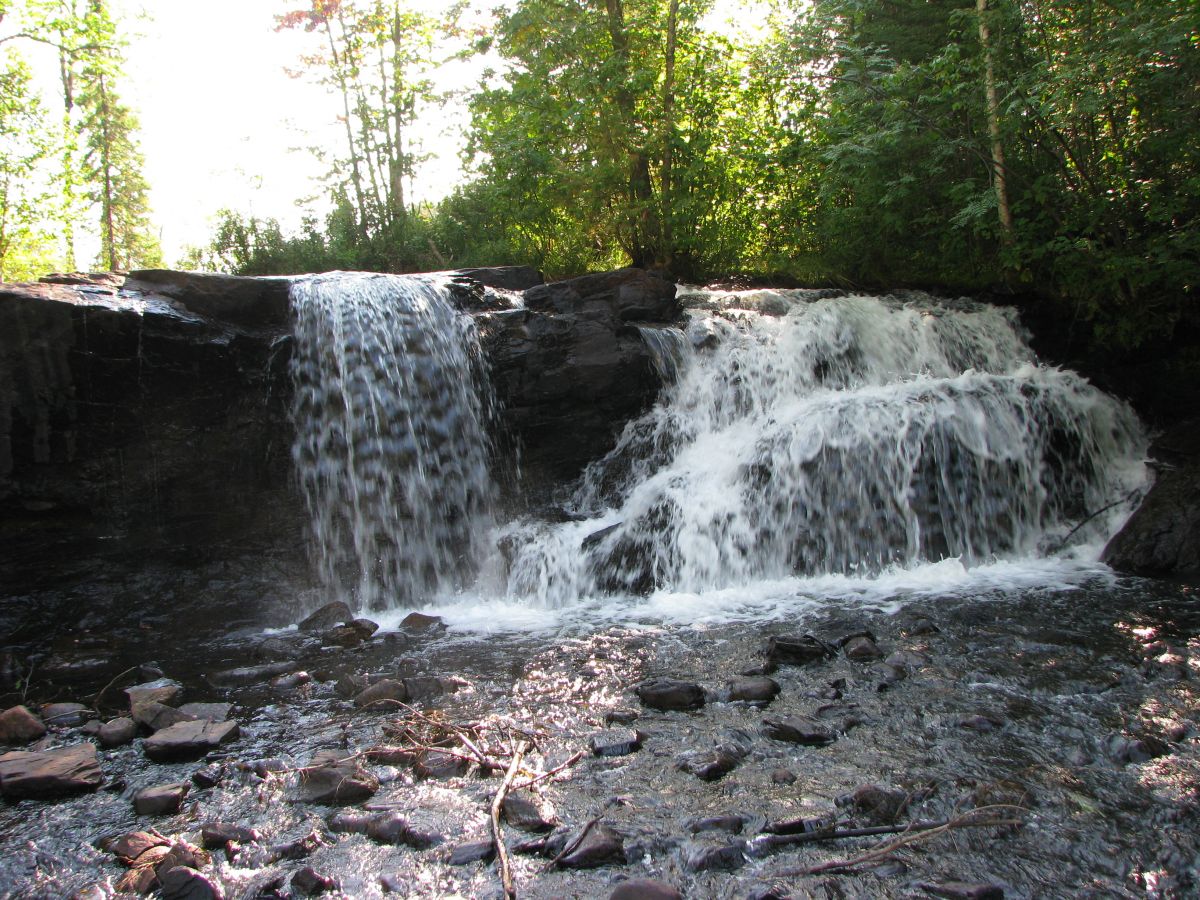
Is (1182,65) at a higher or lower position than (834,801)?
higher

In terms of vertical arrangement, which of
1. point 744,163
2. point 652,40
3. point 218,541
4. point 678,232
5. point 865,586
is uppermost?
point 652,40

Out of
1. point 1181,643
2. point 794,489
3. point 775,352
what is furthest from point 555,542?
point 1181,643

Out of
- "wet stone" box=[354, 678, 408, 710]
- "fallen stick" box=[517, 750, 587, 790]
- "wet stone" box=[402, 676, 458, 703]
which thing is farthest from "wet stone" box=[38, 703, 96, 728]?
"fallen stick" box=[517, 750, 587, 790]

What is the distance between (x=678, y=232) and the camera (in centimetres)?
1319

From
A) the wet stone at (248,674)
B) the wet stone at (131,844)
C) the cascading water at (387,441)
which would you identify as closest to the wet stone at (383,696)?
the wet stone at (248,674)

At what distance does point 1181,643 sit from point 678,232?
10.1 meters

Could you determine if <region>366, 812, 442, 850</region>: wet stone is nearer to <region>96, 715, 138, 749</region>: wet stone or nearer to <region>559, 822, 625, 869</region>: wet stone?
<region>559, 822, 625, 869</region>: wet stone

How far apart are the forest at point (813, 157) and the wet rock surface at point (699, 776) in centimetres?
604

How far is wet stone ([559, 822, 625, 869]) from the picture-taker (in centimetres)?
277

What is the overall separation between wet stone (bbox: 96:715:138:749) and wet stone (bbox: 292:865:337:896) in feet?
6.88

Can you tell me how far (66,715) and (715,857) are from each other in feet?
14.0

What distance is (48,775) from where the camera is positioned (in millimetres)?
3592

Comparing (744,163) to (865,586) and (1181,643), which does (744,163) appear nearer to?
(865,586)

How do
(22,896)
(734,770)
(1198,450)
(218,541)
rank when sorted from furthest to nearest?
(1198,450), (218,541), (734,770), (22,896)
